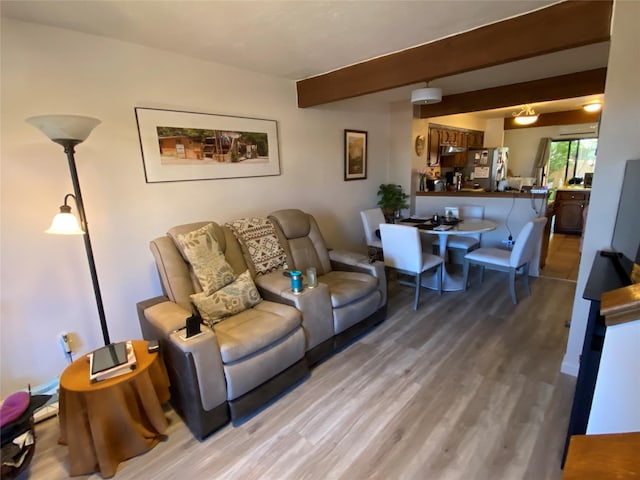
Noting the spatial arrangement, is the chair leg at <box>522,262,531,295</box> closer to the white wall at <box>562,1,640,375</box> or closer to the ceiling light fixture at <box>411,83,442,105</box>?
the white wall at <box>562,1,640,375</box>

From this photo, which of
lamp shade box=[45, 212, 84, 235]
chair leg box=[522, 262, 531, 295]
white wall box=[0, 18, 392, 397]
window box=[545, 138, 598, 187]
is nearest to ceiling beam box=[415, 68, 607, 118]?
chair leg box=[522, 262, 531, 295]

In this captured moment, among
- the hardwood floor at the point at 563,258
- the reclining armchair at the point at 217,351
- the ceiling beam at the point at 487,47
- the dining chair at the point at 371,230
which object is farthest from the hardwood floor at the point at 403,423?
the ceiling beam at the point at 487,47

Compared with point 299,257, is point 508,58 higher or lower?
higher

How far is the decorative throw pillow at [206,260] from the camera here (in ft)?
7.23

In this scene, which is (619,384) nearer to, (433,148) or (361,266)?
(361,266)

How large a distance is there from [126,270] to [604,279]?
292 cm

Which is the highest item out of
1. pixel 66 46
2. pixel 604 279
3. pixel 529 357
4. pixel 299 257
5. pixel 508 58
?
pixel 66 46

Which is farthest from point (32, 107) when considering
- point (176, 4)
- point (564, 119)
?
point (564, 119)

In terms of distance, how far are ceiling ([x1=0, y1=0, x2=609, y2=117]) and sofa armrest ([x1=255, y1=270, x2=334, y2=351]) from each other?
1724mm

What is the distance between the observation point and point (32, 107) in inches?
75.3

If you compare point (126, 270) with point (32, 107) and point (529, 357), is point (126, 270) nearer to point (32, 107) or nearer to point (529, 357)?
point (32, 107)

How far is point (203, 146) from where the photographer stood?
8.78ft

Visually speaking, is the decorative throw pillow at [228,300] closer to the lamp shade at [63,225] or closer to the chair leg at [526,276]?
the lamp shade at [63,225]

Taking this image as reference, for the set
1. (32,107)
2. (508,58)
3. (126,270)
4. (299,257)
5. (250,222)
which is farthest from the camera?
(299,257)
